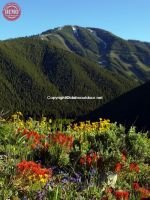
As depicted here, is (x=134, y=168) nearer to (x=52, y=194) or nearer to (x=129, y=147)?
(x=129, y=147)

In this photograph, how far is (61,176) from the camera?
7.78 metres

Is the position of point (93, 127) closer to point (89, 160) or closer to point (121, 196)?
point (89, 160)

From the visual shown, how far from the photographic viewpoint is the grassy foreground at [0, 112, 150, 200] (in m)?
6.76

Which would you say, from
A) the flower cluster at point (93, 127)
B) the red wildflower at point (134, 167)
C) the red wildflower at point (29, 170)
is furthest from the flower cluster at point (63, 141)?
the flower cluster at point (93, 127)

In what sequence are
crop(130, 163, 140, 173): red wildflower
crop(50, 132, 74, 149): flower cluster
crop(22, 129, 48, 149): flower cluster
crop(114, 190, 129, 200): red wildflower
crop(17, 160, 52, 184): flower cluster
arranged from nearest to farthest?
1. crop(114, 190, 129, 200): red wildflower
2. crop(17, 160, 52, 184): flower cluster
3. crop(130, 163, 140, 173): red wildflower
4. crop(50, 132, 74, 149): flower cluster
5. crop(22, 129, 48, 149): flower cluster

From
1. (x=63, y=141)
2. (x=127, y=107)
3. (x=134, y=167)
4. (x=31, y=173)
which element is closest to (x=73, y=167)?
(x=63, y=141)

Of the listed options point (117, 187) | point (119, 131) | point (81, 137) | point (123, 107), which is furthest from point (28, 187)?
point (123, 107)

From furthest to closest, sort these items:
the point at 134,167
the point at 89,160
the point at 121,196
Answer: the point at 134,167
the point at 89,160
the point at 121,196

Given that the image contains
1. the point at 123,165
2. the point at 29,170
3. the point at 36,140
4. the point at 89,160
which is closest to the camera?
the point at 29,170

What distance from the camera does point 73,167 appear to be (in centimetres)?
848

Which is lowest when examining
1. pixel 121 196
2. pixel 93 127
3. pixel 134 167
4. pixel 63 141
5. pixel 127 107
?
pixel 127 107

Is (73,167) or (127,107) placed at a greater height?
(73,167)

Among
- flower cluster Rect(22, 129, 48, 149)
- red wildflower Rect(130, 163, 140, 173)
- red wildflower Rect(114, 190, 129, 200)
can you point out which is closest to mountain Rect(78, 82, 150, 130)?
flower cluster Rect(22, 129, 48, 149)

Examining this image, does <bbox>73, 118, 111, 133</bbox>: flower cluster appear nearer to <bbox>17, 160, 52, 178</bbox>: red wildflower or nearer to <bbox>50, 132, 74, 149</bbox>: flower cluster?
<bbox>50, 132, 74, 149</bbox>: flower cluster
